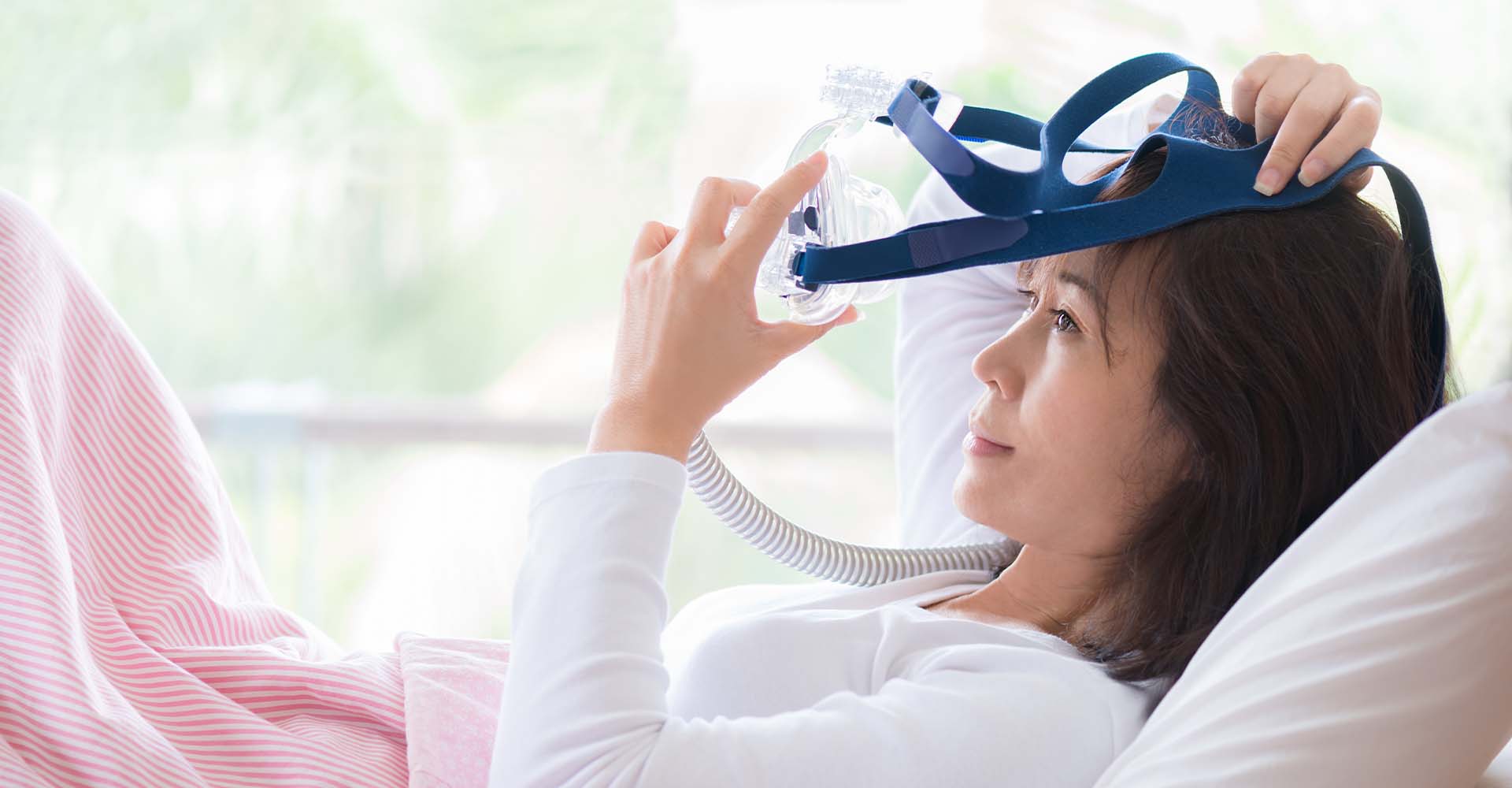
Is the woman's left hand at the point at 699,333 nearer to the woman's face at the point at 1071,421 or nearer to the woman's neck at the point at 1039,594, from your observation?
the woman's face at the point at 1071,421

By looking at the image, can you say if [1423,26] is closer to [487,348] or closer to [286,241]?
[487,348]

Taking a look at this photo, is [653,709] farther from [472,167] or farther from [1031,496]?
[472,167]

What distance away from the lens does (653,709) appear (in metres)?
0.91

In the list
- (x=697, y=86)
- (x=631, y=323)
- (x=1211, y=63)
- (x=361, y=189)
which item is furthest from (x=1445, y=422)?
(x=361, y=189)

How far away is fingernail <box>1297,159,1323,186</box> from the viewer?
103cm

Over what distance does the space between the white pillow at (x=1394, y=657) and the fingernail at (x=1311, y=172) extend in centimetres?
25

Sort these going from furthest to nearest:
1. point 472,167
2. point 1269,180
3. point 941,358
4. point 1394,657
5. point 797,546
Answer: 1. point 472,167
2. point 941,358
3. point 797,546
4. point 1269,180
5. point 1394,657

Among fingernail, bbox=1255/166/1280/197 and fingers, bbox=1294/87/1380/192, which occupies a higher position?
fingers, bbox=1294/87/1380/192

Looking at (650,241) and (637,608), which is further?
(650,241)

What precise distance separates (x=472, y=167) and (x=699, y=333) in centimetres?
338

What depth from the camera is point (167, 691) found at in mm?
1030

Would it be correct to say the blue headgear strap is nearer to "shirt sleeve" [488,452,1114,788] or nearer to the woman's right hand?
the woman's right hand

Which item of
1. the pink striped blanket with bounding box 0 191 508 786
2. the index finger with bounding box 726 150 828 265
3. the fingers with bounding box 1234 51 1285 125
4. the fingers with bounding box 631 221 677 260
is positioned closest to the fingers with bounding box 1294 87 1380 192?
the fingers with bounding box 1234 51 1285 125

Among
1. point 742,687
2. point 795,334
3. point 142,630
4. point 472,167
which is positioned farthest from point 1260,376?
point 472,167
